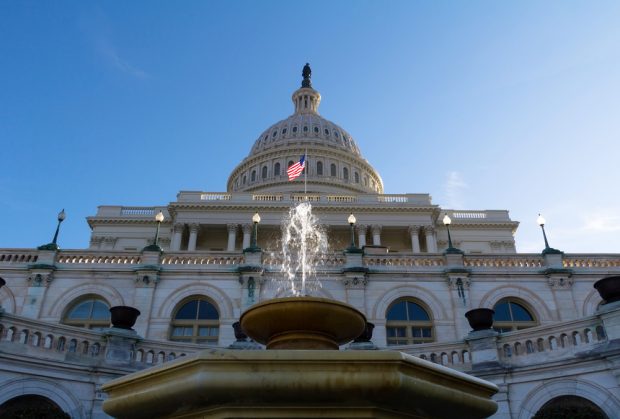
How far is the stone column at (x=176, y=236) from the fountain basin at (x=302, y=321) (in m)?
58.6

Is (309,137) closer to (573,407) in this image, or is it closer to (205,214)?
(205,214)

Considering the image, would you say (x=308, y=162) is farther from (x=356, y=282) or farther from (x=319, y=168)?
(x=356, y=282)

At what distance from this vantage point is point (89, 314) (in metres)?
24.4

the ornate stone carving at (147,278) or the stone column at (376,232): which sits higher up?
the stone column at (376,232)

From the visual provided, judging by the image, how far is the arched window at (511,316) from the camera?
78.7 ft

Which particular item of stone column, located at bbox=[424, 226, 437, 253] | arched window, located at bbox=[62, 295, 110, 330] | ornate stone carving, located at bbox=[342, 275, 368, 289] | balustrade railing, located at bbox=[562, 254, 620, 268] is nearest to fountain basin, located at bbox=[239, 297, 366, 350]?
ornate stone carving, located at bbox=[342, 275, 368, 289]

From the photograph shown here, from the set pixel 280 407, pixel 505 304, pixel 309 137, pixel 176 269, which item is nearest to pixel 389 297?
pixel 505 304

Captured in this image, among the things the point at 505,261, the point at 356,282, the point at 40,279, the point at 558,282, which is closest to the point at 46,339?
the point at 40,279

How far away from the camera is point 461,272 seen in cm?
2489

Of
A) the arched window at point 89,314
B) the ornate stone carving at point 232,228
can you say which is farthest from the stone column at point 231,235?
the arched window at point 89,314

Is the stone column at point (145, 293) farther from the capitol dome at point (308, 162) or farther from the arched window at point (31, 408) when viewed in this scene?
the capitol dome at point (308, 162)

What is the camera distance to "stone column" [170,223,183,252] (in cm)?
6638

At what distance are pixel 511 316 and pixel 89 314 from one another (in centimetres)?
1893

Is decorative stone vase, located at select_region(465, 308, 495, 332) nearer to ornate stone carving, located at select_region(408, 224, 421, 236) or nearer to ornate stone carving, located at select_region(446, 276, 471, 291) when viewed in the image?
ornate stone carving, located at select_region(446, 276, 471, 291)
